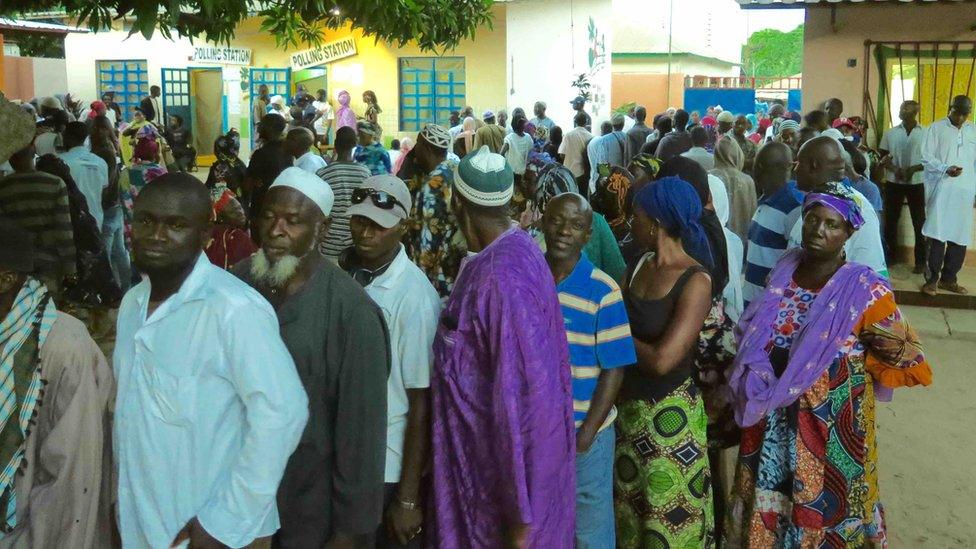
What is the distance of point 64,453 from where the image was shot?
2455mm

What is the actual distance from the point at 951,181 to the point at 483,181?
25.2 feet

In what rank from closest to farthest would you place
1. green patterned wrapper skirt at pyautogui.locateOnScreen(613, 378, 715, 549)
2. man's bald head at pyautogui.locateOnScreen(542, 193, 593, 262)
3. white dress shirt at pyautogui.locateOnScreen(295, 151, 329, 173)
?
man's bald head at pyautogui.locateOnScreen(542, 193, 593, 262) < green patterned wrapper skirt at pyautogui.locateOnScreen(613, 378, 715, 549) < white dress shirt at pyautogui.locateOnScreen(295, 151, 329, 173)

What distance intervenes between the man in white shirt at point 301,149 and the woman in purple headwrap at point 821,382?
15.5 feet

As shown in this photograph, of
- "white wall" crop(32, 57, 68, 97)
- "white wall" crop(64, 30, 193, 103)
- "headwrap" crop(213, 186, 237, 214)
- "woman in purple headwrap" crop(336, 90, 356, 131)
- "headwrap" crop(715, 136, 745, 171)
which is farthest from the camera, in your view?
"white wall" crop(32, 57, 68, 97)

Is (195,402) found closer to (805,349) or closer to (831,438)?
(805,349)

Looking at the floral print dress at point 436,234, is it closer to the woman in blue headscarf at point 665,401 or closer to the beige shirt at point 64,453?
the woman in blue headscarf at point 665,401

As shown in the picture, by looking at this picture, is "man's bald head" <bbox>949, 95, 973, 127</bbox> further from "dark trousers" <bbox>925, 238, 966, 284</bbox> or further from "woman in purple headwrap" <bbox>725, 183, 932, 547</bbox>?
"woman in purple headwrap" <bbox>725, 183, 932, 547</bbox>

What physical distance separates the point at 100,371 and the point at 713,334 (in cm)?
245

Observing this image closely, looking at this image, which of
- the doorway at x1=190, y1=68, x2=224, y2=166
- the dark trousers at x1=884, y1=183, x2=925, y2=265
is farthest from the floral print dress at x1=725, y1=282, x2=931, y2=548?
the doorway at x1=190, y1=68, x2=224, y2=166

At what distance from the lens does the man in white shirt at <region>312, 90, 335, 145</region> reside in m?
18.2

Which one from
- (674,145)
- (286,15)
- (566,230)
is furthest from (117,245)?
(566,230)

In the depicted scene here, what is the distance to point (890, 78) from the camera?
412 inches

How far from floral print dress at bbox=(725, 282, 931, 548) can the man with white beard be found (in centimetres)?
185

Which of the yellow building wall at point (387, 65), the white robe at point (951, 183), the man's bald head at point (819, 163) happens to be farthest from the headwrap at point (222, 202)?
the yellow building wall at point (387, 65)
